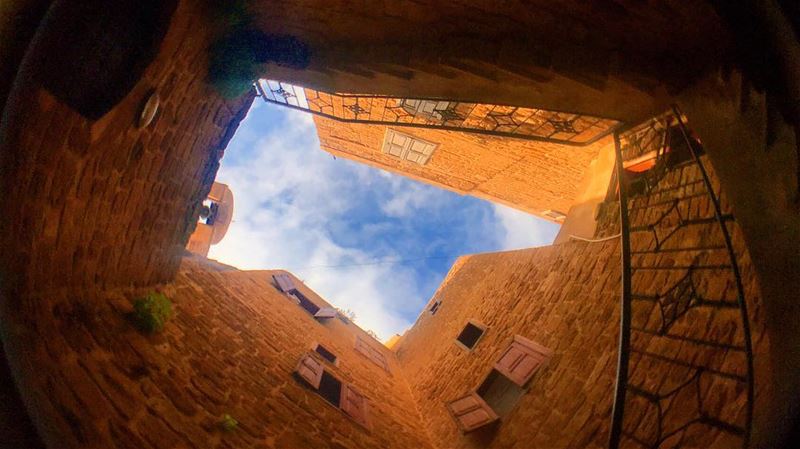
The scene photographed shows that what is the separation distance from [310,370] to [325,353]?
189cm

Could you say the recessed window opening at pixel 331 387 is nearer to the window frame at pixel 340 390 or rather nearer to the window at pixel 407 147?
the window frame at pixel 340 390

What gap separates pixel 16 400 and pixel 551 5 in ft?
17.2

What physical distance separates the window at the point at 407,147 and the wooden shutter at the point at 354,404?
278 inches

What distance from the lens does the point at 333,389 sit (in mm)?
6664

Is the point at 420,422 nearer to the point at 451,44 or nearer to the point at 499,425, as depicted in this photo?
the point at 499,425

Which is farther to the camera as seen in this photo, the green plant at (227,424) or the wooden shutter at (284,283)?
the wooden shutter at (284,283)

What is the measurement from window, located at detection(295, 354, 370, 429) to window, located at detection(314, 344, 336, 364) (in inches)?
34.5

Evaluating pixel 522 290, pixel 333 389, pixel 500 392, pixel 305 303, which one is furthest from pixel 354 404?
pixel 305 303

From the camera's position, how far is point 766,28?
7.22ft

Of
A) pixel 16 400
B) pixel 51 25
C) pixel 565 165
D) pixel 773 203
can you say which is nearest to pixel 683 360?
pixel 773 203

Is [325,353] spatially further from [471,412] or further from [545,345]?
[545,345]

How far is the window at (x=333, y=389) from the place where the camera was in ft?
19.1

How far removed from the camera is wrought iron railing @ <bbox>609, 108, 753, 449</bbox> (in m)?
2.67

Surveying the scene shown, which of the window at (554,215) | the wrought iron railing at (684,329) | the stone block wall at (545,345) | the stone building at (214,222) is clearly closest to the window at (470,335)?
the stone block wall at (545,345)
